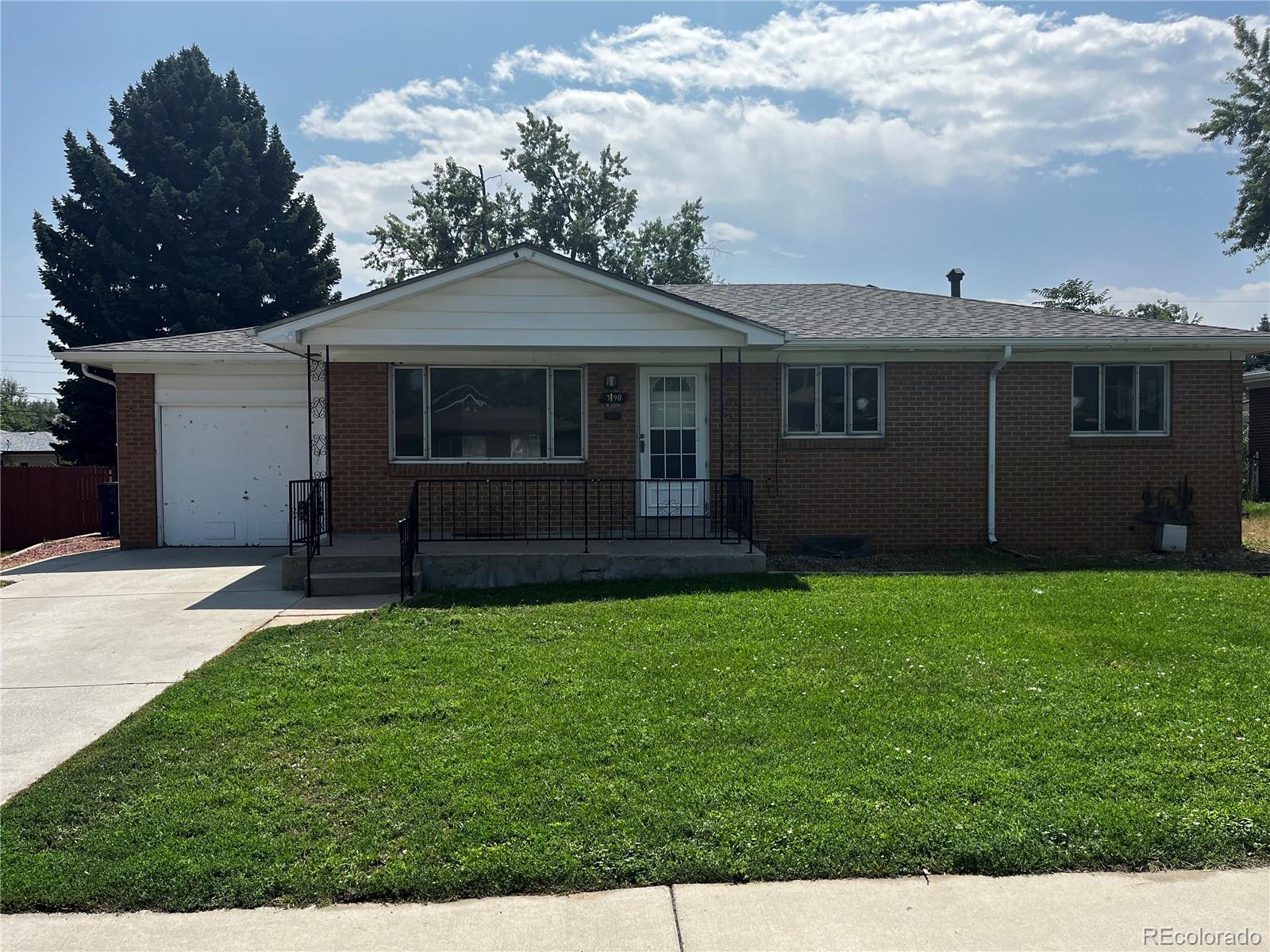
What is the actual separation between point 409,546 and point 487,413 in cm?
297

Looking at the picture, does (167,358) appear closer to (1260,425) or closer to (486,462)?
(486,462)

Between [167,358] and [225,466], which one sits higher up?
[167,358]

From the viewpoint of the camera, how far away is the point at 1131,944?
9.89ft

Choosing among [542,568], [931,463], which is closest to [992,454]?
[931,463]

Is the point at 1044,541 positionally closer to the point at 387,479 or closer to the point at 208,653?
the point at 387,479

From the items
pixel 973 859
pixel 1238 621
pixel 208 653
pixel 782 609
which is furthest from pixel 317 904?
pixel 1238 621

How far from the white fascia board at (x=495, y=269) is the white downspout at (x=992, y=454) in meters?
Answer: 3.60

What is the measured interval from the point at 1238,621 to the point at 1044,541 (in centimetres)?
492

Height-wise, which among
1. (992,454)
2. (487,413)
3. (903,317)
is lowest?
(992,454)

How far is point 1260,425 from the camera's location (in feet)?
77.2

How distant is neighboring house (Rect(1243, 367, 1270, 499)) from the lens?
2234cm

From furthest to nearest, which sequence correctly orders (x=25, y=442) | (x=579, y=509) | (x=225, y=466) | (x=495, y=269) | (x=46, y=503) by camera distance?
1. (x=25, y=442)
2. (x=46, y=503)
3. (x=225, y=466)
4. (x=579, y=509)
5. (x=495, y=269)

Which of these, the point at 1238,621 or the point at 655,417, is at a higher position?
the point at 655,417

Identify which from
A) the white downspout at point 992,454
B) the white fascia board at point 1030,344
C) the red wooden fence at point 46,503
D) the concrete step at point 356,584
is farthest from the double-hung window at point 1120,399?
the red wooden fence at point 46,503
